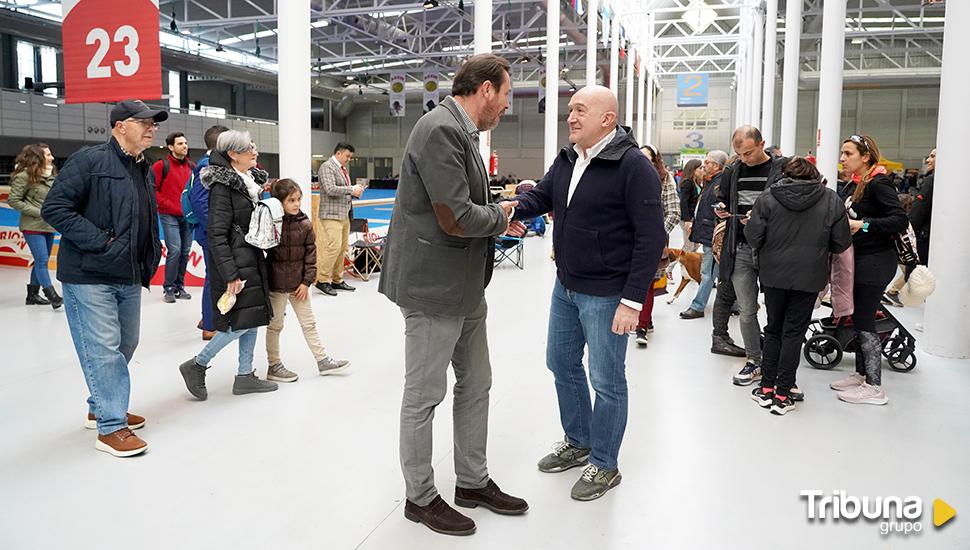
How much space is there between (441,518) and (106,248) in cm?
196

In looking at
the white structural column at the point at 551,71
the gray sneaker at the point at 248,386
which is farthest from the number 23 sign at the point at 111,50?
the white structural column at the point at 551,71

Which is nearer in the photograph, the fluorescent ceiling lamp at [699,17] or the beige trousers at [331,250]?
the beige trousers at [331,250]

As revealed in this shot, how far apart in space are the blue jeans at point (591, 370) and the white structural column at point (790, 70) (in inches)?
400

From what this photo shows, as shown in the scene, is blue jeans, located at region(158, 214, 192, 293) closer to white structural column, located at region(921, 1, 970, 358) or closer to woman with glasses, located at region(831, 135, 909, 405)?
woman with glasses, located at region(831, 135, 909, 405)

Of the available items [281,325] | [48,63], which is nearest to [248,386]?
[281,325]

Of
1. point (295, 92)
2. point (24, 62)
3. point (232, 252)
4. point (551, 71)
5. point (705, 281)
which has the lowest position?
point (705, 281)

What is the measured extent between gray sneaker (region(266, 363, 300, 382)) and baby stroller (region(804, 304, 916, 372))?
11.5 ft

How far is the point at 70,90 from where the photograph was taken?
511 centimetres

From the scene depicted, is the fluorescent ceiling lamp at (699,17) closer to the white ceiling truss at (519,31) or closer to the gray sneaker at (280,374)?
the white ceiling truss at (519,31)

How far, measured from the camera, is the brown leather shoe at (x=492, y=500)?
2791 mm

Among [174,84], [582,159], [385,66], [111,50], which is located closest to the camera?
[582,159]

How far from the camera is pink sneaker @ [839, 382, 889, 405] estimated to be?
425 centimetres

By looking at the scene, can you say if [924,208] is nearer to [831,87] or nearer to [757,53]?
[831,87]

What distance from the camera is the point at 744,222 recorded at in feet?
15.5
